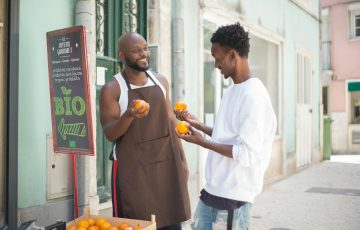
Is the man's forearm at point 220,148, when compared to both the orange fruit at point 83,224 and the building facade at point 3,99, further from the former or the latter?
the building facade at point 3,99

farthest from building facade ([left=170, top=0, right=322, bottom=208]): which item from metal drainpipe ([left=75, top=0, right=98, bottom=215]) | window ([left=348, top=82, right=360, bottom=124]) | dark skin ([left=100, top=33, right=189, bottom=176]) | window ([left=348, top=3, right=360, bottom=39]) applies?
window ([left=348, top=82, right=360, bottom=124])

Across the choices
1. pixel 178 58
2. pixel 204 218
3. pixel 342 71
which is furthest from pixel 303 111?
pixel 204 218

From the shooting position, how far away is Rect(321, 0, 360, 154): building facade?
17.6m

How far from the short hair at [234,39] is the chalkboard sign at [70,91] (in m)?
1.41

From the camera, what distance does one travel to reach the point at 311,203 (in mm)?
7297

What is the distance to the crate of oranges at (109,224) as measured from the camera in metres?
2.77

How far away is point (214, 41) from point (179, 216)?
126 cm

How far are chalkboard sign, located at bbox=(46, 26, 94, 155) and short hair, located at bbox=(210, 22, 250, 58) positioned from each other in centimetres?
141

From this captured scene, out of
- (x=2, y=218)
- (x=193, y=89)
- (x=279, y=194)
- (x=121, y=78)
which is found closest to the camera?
(x=121, y=78)

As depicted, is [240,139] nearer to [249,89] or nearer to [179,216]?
[249,89]

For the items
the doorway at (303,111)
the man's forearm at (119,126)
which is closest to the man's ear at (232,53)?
the man's forearm at (119,126)

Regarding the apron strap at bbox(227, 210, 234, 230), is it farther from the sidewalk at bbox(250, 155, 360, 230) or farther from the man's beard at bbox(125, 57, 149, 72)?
the sidewalk at bbox(250, 155, 360, 230)

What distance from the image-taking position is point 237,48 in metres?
→ 2.32

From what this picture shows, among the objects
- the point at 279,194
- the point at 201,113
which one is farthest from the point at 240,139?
the point at 279,194
